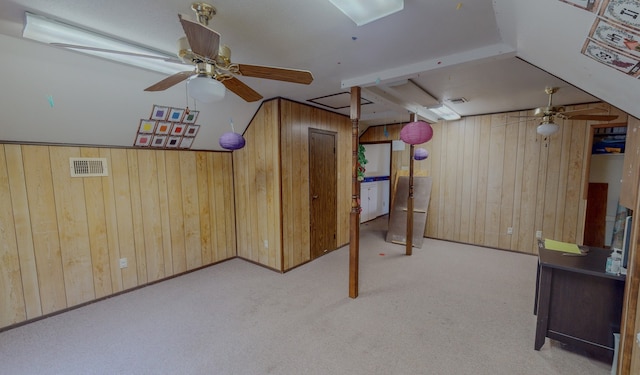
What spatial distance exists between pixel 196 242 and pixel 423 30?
3634 mm

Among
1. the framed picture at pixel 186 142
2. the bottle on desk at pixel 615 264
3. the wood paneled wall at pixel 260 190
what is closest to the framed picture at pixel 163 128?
the framed picture at pixel 186 142

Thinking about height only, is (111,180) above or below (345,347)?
above

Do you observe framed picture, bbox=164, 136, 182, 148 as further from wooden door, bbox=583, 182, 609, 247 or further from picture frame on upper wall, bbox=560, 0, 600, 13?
wooden door, bbox=583, 182, 609, 247

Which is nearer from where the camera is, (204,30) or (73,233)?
(204,30)

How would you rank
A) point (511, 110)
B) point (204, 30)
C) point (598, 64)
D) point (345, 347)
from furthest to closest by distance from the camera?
1. point (511, 110)
2. point (345, 347)
3. point (598, 64)
4. point (204, 30)

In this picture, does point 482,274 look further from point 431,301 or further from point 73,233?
point 73,233

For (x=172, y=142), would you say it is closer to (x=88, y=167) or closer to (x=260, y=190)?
(x=88, y=167)

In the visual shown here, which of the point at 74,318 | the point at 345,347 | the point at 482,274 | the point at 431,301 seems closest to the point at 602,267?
the point at 431,301

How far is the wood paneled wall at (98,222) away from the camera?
2.35 m

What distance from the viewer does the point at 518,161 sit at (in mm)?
4152

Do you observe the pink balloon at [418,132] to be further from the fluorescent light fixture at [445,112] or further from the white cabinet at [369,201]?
the white cabinet at [369,201]

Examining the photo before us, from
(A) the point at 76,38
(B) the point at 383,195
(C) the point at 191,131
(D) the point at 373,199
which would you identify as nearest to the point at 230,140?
(C) the point at 191,131

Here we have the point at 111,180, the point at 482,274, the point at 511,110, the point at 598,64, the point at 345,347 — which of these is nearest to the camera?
the point at 598,64

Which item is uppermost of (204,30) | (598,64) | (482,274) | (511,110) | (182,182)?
(511,110)
